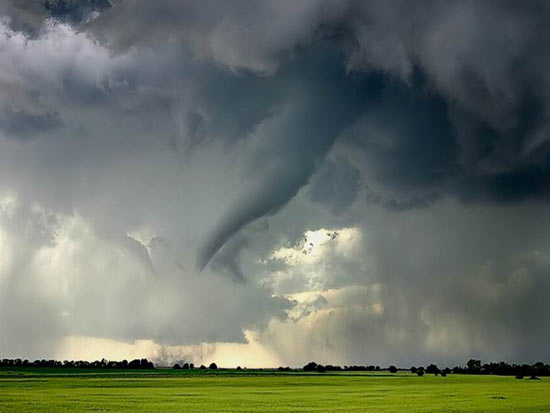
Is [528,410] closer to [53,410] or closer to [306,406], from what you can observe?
[306,406]

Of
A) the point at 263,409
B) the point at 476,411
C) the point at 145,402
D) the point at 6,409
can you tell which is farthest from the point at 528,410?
the point at 6,409

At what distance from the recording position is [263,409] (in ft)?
190

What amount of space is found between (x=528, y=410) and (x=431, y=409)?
341 inches

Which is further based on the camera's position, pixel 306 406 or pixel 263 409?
pixel 306 406

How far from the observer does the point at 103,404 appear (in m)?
62.2

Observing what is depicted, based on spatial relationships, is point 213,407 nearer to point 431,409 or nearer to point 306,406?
point 306,406

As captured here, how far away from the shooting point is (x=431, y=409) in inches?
2290

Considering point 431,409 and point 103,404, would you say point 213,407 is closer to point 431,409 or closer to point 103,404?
point 103,404

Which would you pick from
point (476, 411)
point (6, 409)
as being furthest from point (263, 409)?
point (6, 409)

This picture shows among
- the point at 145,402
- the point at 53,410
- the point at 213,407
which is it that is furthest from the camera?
the point at 145,402

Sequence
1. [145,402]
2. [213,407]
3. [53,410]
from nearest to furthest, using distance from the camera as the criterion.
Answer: [53,410]
[213,407]
[145,402]

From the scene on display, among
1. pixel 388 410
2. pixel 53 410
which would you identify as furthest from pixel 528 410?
pixel 53 410

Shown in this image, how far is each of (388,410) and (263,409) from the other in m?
11.7

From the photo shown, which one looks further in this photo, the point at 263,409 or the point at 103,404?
the point at 103,404
